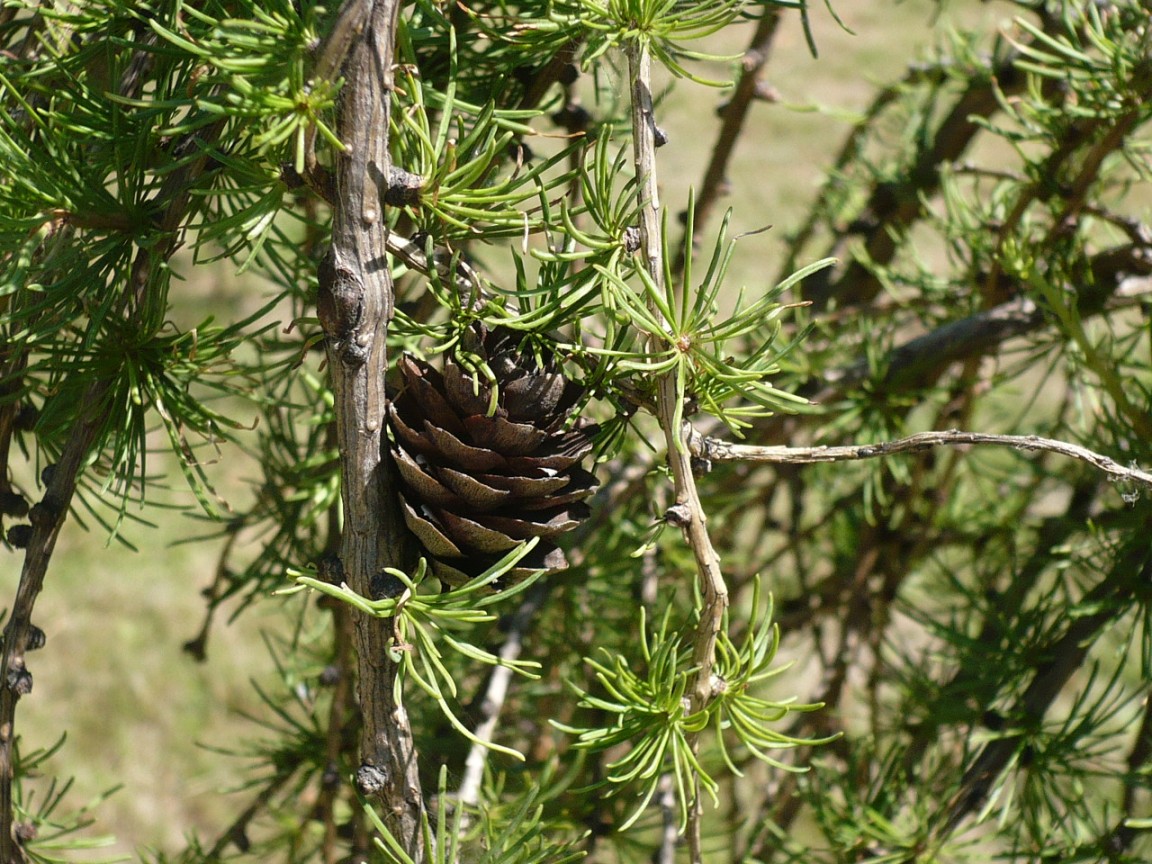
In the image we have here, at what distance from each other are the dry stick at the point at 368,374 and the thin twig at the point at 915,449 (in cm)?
12

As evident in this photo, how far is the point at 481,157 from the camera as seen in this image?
1.24ft

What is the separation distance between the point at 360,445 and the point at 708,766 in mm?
624

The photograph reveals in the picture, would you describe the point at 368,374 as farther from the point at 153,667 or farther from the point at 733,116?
the point at 153,667

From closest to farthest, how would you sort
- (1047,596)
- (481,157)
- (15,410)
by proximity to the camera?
(481,157), (15,410), (1047,596)

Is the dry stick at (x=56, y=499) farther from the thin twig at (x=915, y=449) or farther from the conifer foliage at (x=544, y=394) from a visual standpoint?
the thin twig at (x=915, y=449)

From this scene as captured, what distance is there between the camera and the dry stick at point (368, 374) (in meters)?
0.35

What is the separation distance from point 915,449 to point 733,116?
0.50 meters

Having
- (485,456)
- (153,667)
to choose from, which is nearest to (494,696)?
(485,456)

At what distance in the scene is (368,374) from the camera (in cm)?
38

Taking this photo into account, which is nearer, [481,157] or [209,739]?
[481,157]

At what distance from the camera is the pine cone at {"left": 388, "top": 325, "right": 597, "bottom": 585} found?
1.27ft

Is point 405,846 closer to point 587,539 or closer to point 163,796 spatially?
point 587,539

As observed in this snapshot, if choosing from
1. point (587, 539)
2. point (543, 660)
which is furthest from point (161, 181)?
point (543, 660)

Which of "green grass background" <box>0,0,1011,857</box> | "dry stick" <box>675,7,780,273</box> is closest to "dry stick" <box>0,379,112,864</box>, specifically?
"dry stick" <box>675,7,780,273</box>
